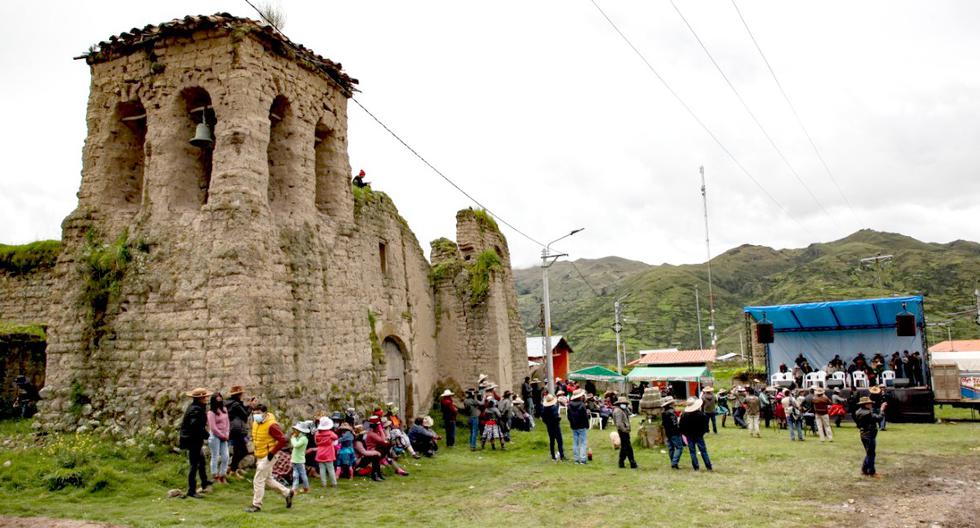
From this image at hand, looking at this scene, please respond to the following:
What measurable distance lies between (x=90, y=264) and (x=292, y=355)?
440 cm

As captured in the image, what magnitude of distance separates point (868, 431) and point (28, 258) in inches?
817

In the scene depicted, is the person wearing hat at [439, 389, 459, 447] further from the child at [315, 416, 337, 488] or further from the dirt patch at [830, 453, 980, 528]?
the dirt patch at [830, 453, 980, 528]

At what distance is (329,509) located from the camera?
31.1 feet

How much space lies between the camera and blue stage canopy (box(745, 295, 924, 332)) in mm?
25125

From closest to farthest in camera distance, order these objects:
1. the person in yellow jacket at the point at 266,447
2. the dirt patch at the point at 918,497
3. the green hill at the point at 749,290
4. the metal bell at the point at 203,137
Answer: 1. the dirt patch at the point at 918,497
2. the person in yellow jacket at the point at 266,447
3. the metal bell at the point at 203,137
4. the green hill at the point at 749,290

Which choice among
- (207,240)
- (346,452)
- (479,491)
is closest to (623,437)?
(479,491)

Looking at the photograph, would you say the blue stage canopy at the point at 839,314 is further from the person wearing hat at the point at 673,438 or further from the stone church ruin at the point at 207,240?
the stone church ruin at the point at 207,240

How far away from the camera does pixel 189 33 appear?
12.9m

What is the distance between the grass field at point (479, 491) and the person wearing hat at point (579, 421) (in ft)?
1.70

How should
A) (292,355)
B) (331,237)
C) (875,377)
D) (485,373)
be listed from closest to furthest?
1. (292,355)
2. (331,237)
3. (485,373)
4. (875,377)

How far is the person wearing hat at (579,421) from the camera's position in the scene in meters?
13.7

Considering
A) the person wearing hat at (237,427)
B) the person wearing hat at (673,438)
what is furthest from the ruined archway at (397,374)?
the person wearing hat at (673,438)

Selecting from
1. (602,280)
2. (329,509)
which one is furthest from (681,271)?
(329,509)

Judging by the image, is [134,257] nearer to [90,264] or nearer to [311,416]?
[90,264]
